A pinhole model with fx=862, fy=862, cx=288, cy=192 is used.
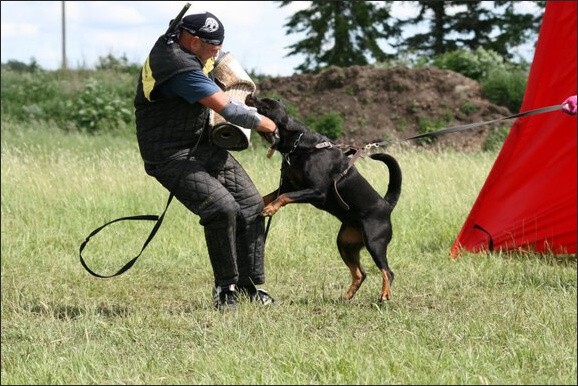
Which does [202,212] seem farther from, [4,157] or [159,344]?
[4,157]

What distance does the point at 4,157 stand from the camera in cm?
1240

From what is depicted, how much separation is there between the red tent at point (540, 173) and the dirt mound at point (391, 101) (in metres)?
8.69

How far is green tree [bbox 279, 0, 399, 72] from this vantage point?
2270 centimetres

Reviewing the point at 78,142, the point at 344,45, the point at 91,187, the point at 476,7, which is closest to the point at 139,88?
the point at 91,187

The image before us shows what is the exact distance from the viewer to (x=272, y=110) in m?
5.37

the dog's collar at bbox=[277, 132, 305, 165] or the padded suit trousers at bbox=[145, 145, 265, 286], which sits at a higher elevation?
the dog's collar at bbox=[277, 132, 305, 165]

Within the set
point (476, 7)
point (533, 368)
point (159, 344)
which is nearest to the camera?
point (533, 368)

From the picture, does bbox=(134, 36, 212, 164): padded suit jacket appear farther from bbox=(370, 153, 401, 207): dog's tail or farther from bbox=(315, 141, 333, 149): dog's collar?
bbox=(370, 153, 401, 207): dog's tail

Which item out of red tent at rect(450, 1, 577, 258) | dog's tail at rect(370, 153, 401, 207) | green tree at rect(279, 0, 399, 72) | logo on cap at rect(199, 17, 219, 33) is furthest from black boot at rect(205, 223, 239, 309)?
green tree at rect(279, 0, 399, 72)

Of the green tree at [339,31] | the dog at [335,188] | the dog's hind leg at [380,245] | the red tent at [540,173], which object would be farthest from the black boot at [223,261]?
the green tree at [339,31]

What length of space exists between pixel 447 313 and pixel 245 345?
1.54m

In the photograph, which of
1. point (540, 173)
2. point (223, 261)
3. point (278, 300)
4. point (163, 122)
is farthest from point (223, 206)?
point (540, 173)

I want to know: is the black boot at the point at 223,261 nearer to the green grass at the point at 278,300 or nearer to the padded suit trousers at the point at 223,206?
the padded suit trousers at the point at 223,206

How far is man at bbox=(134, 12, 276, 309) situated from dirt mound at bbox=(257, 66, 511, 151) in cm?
1057
